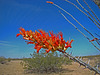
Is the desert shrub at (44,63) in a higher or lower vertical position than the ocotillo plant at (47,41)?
lower

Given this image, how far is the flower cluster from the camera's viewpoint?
0.99 meters

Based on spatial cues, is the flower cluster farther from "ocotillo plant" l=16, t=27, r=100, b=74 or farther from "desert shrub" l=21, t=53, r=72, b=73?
"desert shrub" l=21, t=53, r=72, b=73

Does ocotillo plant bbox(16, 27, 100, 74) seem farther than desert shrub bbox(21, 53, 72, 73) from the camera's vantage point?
No

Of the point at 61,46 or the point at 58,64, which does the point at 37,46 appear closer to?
the point at 61,46

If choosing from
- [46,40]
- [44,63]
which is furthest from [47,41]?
[44,63]

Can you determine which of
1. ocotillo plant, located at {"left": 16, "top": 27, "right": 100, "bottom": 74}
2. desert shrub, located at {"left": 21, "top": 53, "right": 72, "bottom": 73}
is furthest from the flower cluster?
desert shrub, located at {"left": 21, "top": 53, "right": 72, "bottom": 73}

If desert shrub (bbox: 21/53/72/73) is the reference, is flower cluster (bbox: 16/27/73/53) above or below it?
above

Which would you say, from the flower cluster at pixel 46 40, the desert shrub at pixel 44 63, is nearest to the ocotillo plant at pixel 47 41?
the flower cluster at pixel 46 40

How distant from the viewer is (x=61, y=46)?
40.0 inches

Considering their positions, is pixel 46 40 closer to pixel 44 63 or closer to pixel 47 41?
pixel 47 41

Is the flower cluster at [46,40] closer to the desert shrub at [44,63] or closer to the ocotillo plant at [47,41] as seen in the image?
the ocotillo plant at [47,41]

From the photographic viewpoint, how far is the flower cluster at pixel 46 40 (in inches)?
39.1

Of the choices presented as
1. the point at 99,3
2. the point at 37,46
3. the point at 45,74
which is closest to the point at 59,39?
the point at 37,46

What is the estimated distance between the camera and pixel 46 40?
3.30 ft
